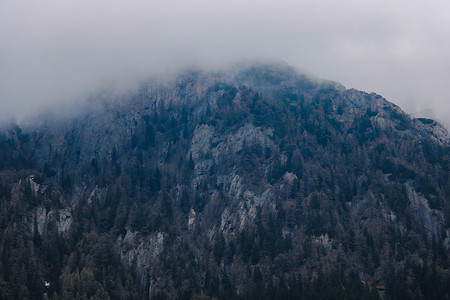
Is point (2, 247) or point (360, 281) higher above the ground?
point (360, 281)

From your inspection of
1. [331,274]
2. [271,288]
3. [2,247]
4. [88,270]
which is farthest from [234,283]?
[2,247]

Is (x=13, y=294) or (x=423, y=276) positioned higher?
(x=423, y=276)

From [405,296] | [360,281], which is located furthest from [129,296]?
[405,296]

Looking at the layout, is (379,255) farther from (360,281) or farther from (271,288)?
(271,288)

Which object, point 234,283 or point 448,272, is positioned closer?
point 448,272

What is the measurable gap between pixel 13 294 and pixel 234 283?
252ft

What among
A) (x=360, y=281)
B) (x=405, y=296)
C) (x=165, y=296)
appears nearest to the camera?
(x=405, y=296)

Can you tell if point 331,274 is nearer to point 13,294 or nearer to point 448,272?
Answer: point 448,272

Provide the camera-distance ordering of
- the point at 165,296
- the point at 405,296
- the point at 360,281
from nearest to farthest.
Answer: the point at 405,296 < the point at 360,281 < the point at 165,296

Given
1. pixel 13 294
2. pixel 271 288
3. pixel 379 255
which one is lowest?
pixel 13 294

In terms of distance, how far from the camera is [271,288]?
588 ft

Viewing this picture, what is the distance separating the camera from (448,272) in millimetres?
173625

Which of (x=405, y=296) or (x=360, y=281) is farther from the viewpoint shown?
(x=360, y=281)

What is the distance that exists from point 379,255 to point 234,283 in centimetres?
5447
